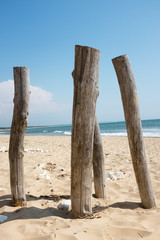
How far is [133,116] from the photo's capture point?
2.67 meters

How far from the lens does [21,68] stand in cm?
275

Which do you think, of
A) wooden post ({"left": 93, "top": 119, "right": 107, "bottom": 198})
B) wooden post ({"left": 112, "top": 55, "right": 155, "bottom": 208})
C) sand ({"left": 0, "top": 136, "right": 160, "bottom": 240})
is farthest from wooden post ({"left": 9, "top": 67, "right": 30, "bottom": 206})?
wooden post ({"left": 112, "top": 55, "right": 155, "bottom": 208})

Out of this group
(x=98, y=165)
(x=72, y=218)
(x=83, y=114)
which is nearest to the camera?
(x=83, y=114)

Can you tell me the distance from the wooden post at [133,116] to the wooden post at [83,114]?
0.55m

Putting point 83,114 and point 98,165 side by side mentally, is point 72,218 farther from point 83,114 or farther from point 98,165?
point 83,114

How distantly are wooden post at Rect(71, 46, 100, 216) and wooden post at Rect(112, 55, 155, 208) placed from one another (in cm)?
55

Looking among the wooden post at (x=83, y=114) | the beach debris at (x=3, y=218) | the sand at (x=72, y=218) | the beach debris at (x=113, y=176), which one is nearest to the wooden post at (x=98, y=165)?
the sand at (x=72, y=218)

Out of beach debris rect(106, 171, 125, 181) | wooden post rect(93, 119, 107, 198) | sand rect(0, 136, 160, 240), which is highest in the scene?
wooden post rect(93, 119, 107, 198)

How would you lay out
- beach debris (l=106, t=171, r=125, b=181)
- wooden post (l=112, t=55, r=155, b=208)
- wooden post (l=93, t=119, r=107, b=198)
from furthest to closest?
beach debris (l=106, t=171, r=125, b=181)
wooden post (l=93, t=119, r=107, b=198)
wooden post (l=112, t=55, r=155, b=208)

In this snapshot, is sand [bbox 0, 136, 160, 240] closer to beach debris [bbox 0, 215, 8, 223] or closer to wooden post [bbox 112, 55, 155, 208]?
beach debris [bbox 0, 215, 8, 223]

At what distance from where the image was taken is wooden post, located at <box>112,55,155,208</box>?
267 centimetres

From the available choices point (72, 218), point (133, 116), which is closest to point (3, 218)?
point (72, 218)

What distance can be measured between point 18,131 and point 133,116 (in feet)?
5.82

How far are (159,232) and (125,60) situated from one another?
2311mm
